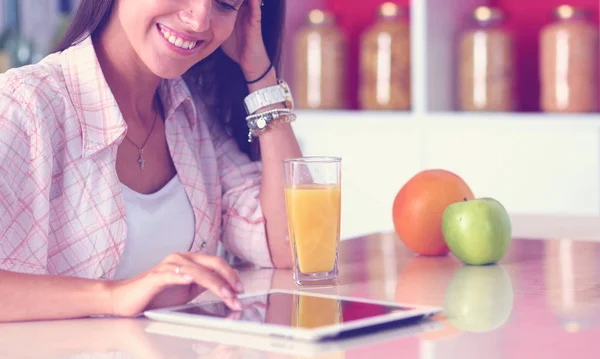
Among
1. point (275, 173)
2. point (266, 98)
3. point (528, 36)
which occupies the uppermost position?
point (528, 36)

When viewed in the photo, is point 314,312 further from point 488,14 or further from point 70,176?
point 488,14

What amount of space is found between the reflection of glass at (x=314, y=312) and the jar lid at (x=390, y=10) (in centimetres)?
178

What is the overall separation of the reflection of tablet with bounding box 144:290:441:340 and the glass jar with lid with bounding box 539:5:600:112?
1618 mm

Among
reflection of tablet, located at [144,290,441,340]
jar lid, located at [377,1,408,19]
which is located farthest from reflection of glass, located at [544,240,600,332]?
jar lid, located at [377,1,408,19]

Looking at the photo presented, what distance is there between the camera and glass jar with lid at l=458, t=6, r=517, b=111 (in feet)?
8.48

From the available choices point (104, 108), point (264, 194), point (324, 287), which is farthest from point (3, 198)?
point (264, 194)

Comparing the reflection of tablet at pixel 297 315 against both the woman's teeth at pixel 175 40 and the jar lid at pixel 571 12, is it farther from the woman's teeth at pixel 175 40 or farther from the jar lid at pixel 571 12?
the jar lid at pixel 571 12

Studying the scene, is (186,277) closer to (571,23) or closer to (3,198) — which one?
(3,198)

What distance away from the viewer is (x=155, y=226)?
1422mm

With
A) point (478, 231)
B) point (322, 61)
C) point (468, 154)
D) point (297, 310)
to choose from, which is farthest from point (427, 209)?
point (322, 61)

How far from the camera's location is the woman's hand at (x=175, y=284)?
38.4 inches

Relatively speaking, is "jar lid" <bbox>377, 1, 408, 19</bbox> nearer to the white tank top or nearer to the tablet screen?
the white tank top

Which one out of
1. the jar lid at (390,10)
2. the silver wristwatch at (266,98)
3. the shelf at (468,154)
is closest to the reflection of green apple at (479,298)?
the silver wristwatch at (266,98)

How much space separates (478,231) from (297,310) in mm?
415
